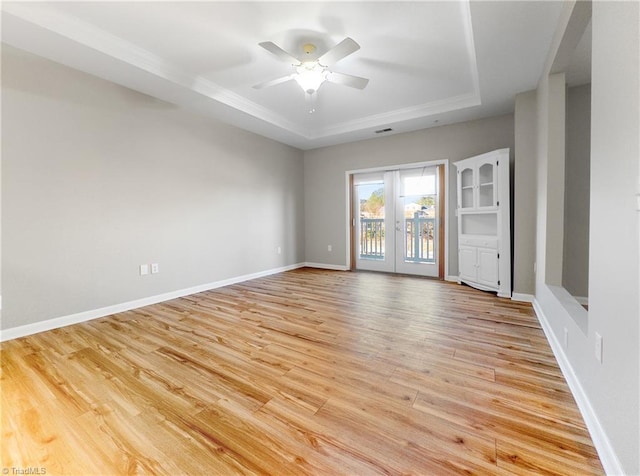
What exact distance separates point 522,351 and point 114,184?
14.3 ft

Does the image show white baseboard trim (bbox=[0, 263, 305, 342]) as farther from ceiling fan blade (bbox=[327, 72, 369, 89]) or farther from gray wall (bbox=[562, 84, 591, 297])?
gray wall (bbox=[562, 84, 591, 297])

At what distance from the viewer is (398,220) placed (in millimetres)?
5137

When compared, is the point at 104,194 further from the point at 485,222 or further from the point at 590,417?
the point at 485,222

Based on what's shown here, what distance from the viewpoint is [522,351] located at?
2100mm

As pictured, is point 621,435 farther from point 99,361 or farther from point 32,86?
point 32,86

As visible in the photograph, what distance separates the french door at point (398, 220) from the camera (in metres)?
4.82

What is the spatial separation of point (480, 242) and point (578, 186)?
4.05 ft

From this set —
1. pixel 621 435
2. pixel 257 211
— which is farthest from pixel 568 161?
pixel 257 211

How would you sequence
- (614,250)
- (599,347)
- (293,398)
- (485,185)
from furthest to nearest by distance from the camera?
(485,185)
(293,398)
(599,347)
(614,250)

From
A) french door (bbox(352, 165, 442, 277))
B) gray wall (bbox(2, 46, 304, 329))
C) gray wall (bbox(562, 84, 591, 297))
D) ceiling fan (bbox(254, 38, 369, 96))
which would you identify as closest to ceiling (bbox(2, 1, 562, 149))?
ceiling fan (bbox(254, 38, 369, 96))

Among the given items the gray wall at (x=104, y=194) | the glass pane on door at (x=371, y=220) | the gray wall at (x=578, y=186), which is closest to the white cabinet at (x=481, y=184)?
the gray wall at (x=578, y=186)

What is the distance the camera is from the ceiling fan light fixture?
8.70ft

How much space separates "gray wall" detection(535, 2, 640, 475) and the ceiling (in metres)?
1.30

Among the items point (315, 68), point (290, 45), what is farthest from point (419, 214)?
point (290, 45)
